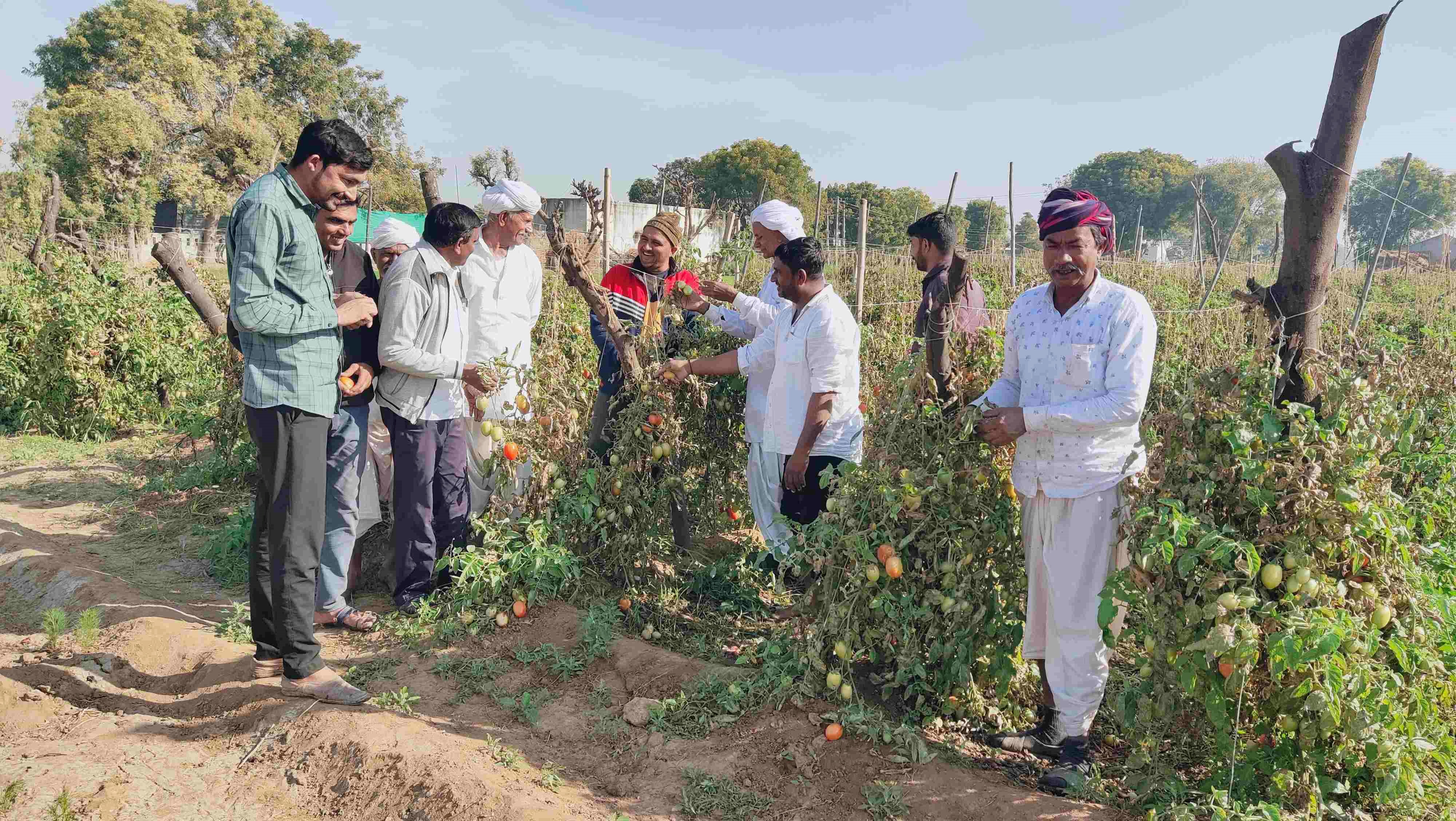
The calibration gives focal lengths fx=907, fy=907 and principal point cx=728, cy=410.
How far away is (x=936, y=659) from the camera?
9.27 ft

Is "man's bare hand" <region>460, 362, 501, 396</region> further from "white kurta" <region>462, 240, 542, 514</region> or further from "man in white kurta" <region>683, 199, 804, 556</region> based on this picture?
"man in white kurta" <region>683, 199, 804, 556</region>

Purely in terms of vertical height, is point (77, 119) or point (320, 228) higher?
point (77, 119)

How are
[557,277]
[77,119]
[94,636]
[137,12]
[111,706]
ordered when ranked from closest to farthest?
[111,706] < [94,636] < [557,277] < [77,119] < [137,12]

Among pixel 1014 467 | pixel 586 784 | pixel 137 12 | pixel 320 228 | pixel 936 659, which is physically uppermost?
pixel 137 12

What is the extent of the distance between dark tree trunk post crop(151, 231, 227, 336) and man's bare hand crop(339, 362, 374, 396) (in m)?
1.94

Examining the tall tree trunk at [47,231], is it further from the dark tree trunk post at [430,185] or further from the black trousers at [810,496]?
the black trousers at [810,496]

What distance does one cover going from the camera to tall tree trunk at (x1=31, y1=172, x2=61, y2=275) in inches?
303

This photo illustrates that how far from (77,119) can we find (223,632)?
2675cm

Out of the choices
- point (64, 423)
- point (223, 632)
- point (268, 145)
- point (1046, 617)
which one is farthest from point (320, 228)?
point (268, 145)

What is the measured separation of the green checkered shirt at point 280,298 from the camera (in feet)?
8.94

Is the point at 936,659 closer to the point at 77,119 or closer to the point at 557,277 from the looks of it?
the point at 557,277

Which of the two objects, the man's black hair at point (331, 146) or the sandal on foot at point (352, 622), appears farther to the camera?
the sandal on foot at point (352, 622)

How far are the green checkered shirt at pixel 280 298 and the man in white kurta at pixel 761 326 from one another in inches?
A: 63.7

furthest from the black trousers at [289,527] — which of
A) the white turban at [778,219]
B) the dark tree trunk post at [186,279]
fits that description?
the dark tree trunk post at [186,279]
